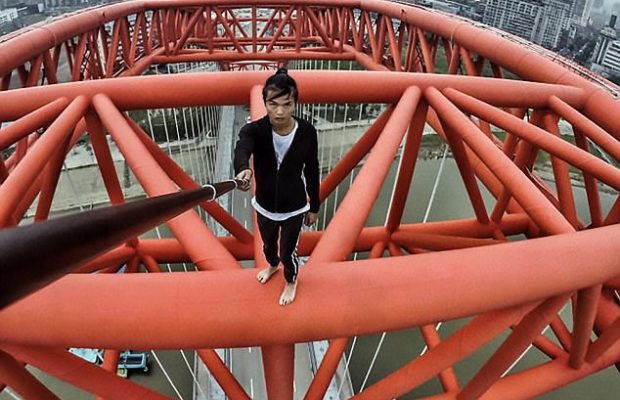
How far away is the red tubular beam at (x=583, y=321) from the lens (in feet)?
12.6

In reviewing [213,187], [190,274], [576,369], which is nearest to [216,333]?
[190,274]

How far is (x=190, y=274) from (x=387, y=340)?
1279 cm

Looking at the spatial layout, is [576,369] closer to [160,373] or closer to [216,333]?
[216,333]

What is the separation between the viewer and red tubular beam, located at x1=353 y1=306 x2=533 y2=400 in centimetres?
348

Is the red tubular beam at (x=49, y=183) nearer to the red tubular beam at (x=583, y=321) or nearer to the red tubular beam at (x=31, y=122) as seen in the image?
the red tubular beam at (x=31, y=122)

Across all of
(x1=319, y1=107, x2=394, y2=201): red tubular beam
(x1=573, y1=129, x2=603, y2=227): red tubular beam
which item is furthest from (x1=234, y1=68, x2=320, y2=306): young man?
(x1=573, y1=129, x2=603, y2=227): red tubular beam

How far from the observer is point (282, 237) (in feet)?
10.3

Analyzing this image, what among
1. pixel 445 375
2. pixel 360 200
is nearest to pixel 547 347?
pixel 445 375

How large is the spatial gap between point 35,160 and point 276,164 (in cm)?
282

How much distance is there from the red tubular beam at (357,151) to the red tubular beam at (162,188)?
240cm

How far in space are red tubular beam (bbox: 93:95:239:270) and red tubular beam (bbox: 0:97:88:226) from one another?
0.25 m

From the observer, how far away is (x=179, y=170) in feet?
20.5

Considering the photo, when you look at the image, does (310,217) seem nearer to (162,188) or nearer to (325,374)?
(162,188)

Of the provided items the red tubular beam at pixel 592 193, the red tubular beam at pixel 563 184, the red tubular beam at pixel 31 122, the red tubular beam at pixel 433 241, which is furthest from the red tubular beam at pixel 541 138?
the red tubular beam at pixel 31 122
